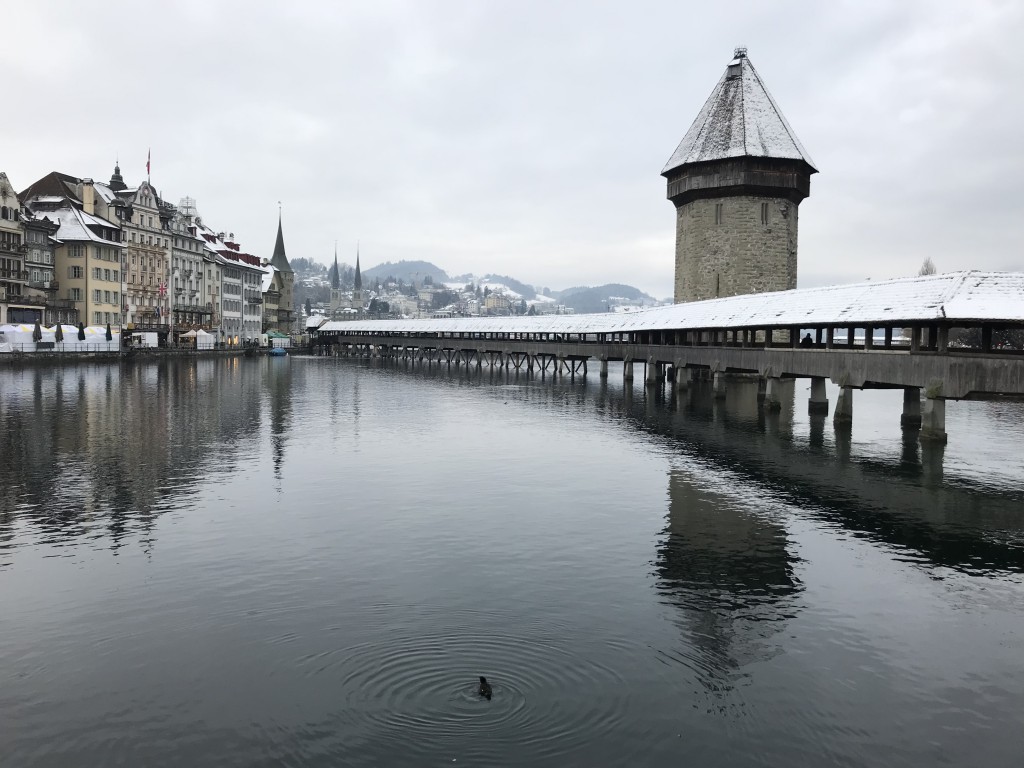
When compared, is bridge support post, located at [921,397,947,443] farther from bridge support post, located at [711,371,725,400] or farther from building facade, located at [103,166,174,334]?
building facade, located at [103,166,174,334]

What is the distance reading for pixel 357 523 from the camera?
54.9 ft

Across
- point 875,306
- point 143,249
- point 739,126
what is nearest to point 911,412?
point 875,306

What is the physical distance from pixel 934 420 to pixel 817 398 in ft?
38.5

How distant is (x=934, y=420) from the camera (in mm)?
26734

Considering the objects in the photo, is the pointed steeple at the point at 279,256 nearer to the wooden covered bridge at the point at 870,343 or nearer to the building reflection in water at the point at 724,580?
the wooden covered bridge at the point at 870,343

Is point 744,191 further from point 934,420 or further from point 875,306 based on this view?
point 934,420

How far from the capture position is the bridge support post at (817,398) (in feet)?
125

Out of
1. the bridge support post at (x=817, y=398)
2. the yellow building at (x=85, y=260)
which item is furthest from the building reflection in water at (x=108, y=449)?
the yellow building at (x=85, y=260)

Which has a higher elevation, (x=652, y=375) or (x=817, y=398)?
(x=652, y=375)

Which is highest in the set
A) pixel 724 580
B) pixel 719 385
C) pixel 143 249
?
pixel 143 249

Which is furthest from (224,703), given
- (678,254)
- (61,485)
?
→ (678,254)

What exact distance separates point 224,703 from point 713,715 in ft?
17.7

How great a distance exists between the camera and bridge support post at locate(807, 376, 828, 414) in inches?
1495

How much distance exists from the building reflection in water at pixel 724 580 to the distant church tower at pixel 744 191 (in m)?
49.1
